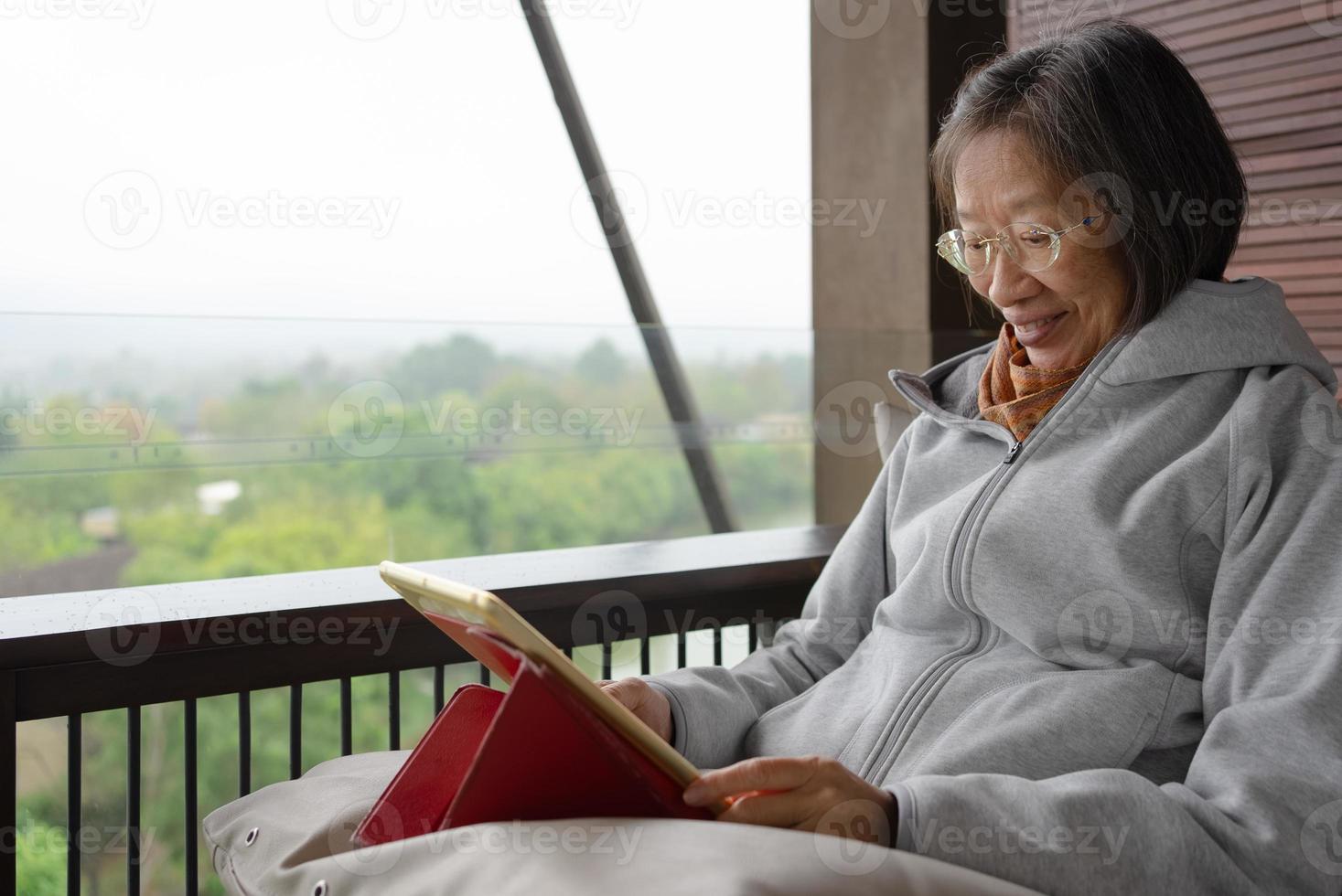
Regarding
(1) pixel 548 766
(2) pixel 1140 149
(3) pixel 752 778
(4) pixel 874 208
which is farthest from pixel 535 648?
(4) pixel 874 208

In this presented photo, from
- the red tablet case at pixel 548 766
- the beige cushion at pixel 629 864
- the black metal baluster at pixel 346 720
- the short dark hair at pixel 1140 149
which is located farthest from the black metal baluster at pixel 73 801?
the short dark hair at pixel 1140 149

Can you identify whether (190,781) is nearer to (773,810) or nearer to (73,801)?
(73,801)

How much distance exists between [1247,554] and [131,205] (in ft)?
9.59

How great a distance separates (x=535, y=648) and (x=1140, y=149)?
2.46 ft

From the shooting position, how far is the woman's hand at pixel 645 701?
108cm

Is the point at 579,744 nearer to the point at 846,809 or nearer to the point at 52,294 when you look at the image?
the point at 846,809

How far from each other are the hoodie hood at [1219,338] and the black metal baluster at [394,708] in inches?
32.5

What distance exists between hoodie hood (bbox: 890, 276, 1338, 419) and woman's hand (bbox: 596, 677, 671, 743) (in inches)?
21.3

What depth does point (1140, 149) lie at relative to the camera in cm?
105

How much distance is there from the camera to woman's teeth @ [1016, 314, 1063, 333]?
1135 mm

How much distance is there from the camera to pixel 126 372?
211 cm

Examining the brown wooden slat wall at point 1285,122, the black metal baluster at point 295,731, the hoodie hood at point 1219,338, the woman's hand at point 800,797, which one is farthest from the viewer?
the brown wooden slat wall at point 1285,122

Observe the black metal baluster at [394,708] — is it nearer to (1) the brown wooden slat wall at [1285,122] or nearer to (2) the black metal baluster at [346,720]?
(2) the black metal baluster at [346,720]

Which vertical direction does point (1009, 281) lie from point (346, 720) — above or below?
Result: above
